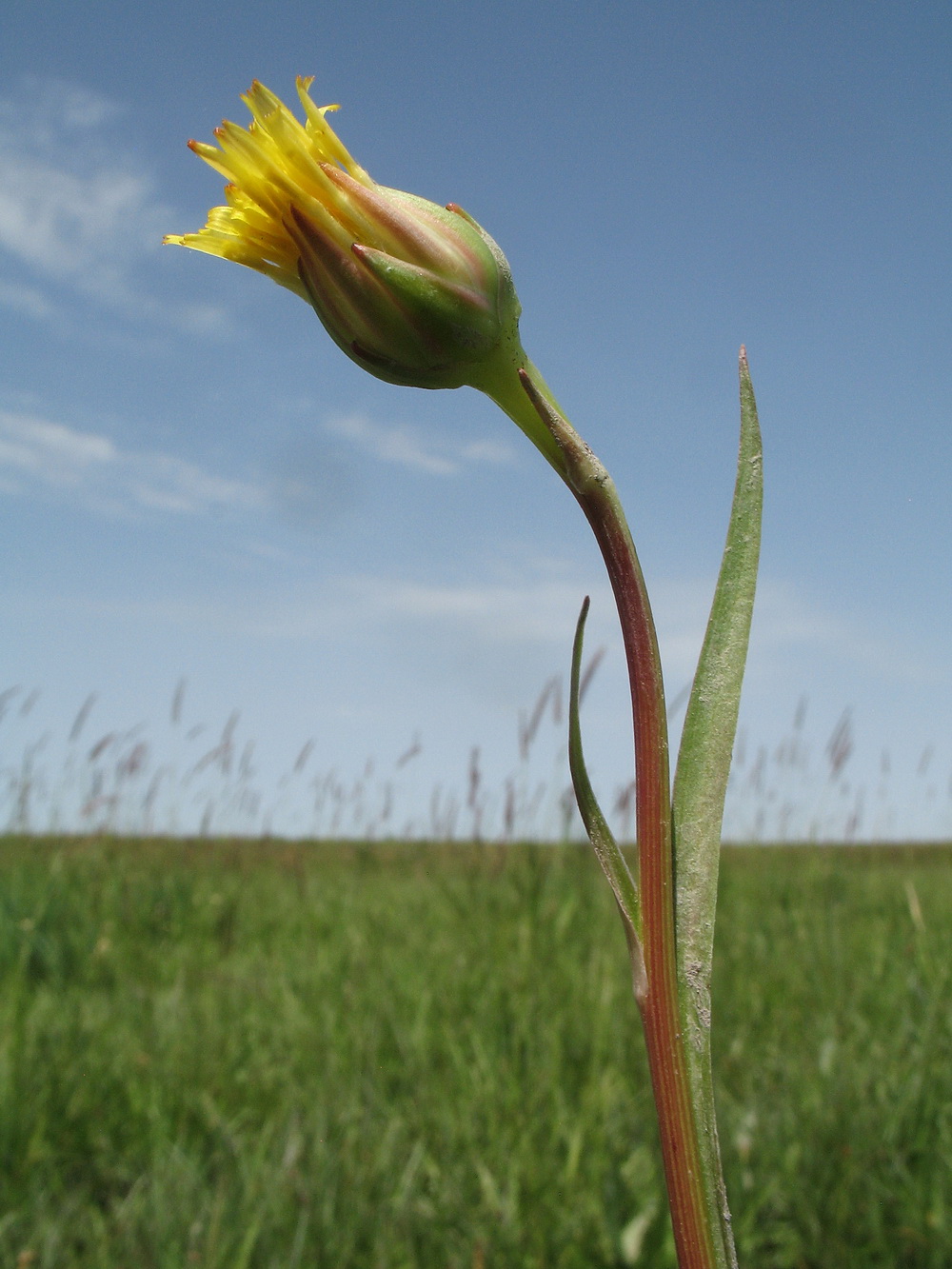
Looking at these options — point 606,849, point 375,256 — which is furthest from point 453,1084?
point 375,256

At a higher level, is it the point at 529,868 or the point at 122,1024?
the point at 529,868

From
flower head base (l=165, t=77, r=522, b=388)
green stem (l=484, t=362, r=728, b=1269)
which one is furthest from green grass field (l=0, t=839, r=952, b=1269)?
flower head base (l=165, t=77, r=522, b=388)

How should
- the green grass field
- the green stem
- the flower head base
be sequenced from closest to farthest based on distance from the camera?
1. the green stem
2. the flower head base
3. the green grass field

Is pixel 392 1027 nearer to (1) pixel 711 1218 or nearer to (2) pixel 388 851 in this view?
(1) pixel 711 1218

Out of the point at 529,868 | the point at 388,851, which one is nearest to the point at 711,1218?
the point at 529,868

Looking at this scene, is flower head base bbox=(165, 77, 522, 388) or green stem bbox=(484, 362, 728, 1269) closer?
green stem bbox=(484, 362, 728, 1269)

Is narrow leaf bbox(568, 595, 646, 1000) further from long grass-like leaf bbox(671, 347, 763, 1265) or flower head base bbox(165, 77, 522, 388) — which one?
flower head base bbox(165, 77, 522, 388)

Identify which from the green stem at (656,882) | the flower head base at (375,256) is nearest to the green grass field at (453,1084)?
the green stem at (656,882)
